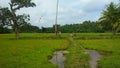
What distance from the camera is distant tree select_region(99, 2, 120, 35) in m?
57.8

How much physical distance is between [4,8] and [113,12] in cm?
2262

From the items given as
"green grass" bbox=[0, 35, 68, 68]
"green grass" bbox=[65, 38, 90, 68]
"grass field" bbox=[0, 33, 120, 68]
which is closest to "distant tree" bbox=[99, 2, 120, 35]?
"grass field" bbox=[0, 33, 120, 68]

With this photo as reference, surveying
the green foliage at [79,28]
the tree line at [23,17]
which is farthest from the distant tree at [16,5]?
the green foliage at [79,28]

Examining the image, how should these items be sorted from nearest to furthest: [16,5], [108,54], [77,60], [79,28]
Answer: [77,60] < [108,54] < [16,5] < [79,28]

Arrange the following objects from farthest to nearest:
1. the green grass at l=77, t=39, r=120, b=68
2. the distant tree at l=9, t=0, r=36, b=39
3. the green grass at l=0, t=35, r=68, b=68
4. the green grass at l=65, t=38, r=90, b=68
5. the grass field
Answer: the distant tree at l=9, t=0, r=36, b=39 < the green grass at l=77, t=39, r=120, b=68 < the grass field < the green grass at l=0, t=35, r=68, b=68 < the green grass at l=65, t=38, r=90, b=68

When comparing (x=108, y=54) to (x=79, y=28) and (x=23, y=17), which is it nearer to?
(x=23, y=17)

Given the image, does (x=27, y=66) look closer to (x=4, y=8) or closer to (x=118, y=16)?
(x=4, y=8)

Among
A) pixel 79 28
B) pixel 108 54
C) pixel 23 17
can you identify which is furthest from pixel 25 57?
pixel 79 28

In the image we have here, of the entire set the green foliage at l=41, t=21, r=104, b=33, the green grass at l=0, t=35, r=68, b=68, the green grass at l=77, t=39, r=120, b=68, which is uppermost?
the green foliage at l=41, t=21, r=104, b=33

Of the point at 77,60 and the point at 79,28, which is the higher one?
the point at 79,28

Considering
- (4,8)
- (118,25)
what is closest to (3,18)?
(4,8)

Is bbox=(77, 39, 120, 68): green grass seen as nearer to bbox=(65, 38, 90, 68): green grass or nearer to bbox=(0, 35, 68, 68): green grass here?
bbox=(65, 38, 90, 68): green grass

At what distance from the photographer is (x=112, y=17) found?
58719 mm

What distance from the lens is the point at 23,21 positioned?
163 feet
